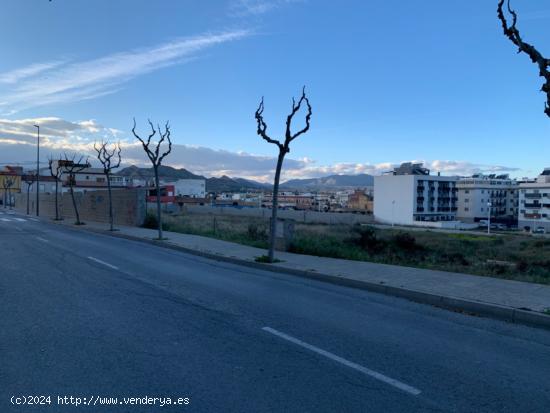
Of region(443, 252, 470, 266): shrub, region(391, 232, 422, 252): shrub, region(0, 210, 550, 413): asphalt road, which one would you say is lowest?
region(443, 252, 470, 266): shrub

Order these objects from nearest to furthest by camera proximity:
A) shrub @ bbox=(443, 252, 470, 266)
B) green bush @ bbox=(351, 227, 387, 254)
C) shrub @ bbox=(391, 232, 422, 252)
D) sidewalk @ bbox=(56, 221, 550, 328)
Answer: sidewalk @ bbox=(56, 221, 550, 328) < shrub @ bbox=(443, 252, 470, 266) < green bush @ bbox=(351, 227, 387, 254) < shrub @ bbox=(391, 232, 422, 252)

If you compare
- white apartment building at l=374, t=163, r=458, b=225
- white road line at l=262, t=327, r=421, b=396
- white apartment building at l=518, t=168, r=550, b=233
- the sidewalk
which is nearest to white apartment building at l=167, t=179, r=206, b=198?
white apartment building at l=374, t=163, r=458, b=225

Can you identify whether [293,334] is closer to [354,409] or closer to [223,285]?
[354,409]

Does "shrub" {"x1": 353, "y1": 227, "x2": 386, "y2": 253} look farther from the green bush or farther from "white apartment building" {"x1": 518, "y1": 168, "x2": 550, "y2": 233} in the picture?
"white apartment building" {"x1": 518, "y1": 168, "x2": 550, "y2": 233}

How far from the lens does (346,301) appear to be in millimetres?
8820

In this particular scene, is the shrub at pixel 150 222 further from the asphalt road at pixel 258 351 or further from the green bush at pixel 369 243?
the asphalt road at pixel 258 351

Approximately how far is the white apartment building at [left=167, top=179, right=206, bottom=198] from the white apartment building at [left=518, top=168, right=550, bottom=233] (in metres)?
83.8

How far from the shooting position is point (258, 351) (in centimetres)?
564

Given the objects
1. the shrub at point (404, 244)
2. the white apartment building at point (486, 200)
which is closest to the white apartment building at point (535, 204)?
the white apartment building at point (486, 200)

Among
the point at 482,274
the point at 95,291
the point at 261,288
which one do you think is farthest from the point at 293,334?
the point at 482,274

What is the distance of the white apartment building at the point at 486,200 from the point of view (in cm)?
11019

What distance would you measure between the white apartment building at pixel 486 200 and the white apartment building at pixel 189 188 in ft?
237

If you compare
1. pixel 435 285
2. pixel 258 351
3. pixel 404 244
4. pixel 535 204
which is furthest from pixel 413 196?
pixel 258 351

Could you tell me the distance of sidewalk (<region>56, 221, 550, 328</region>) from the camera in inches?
305
